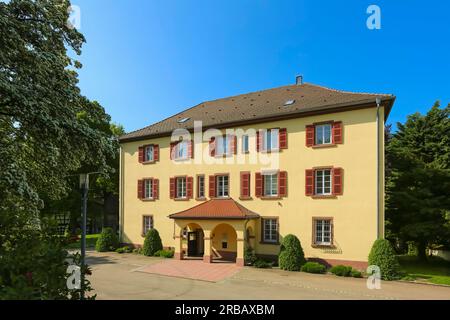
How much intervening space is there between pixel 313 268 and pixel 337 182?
198 inches

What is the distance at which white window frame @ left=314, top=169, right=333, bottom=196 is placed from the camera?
19.9 meters

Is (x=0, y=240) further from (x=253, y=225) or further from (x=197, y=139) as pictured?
(x=197, y=139)

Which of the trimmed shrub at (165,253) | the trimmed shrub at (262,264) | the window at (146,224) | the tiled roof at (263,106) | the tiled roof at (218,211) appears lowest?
the trimmed shrub at (165,253)

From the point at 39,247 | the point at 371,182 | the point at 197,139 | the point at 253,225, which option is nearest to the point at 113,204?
the point at 197,139

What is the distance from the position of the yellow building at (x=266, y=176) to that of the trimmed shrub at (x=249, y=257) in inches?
11.3

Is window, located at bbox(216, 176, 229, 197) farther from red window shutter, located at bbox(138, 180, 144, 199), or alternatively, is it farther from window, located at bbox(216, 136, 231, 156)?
red window shutter, located at bbox(138, 180, 144, 199)

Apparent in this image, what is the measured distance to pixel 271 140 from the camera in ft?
71.8

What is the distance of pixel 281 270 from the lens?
1922cm

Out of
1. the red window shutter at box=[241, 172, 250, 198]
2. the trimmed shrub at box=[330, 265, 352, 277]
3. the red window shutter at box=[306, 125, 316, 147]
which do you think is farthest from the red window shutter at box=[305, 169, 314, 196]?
the trimmed shrub at box=[330, 265, 352, 277]

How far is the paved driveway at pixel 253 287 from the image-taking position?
1355cm

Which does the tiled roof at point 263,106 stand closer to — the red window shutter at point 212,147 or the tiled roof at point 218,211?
the red window shutter at point 212,147

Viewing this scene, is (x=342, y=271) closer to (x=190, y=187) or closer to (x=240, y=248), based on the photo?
(x=240, y=248)

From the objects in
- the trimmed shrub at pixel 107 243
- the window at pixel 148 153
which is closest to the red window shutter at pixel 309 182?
the window at pixel 148 153

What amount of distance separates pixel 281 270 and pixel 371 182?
7050 millimetres
